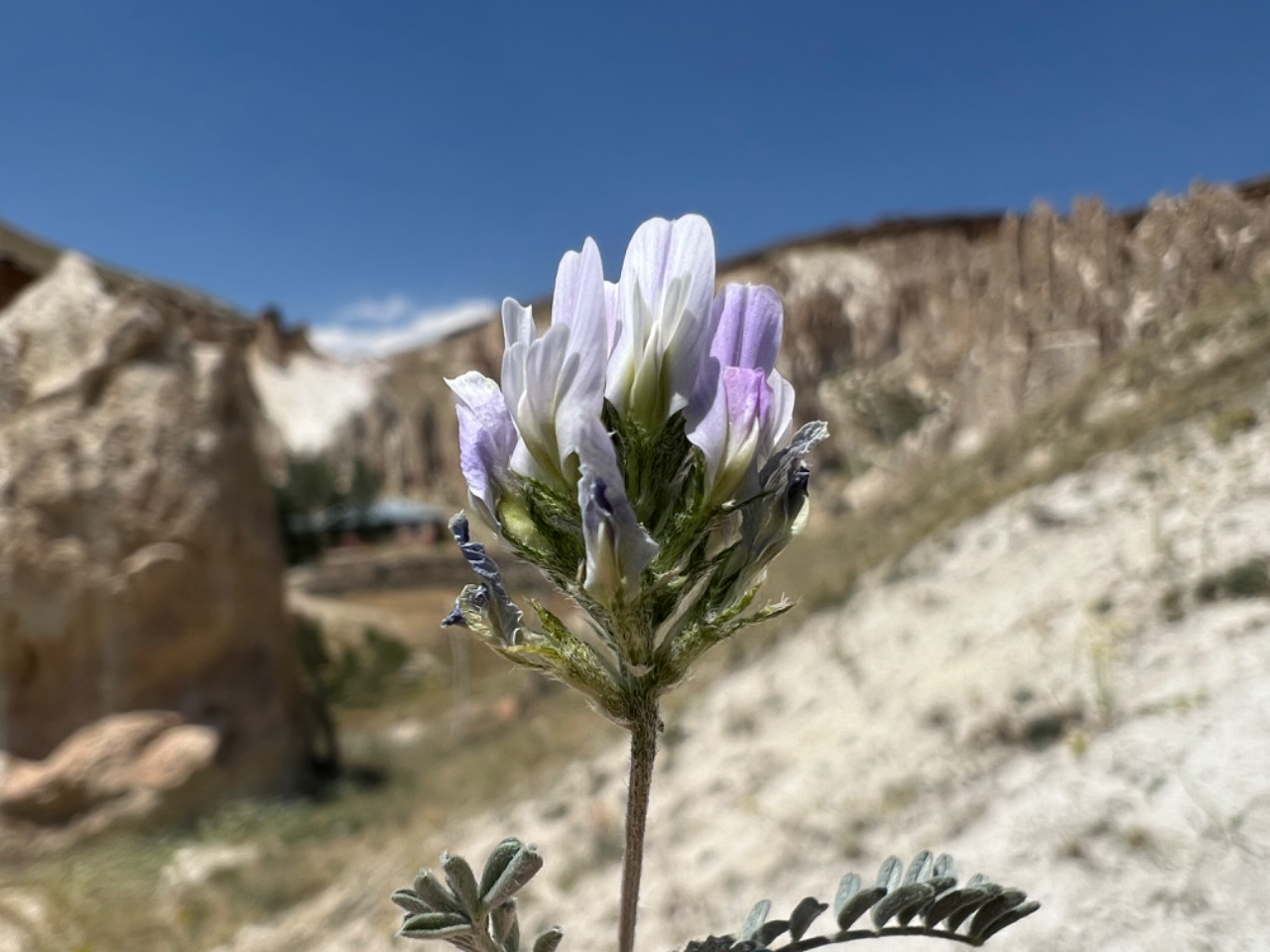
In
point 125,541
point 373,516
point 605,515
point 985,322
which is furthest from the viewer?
point 373,516

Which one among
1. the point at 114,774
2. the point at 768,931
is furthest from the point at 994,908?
the point at 114,774

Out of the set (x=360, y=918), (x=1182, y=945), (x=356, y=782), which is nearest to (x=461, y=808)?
(x=360, y=918)

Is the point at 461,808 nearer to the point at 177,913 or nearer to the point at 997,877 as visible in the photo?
the point at 177,913

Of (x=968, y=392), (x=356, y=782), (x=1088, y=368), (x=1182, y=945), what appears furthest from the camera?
(x=968, y=392)

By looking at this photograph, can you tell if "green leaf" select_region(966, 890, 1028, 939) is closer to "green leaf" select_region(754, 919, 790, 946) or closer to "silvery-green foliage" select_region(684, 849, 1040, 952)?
"silvery-green foliage" select_region(684, 849, 1040, 952)

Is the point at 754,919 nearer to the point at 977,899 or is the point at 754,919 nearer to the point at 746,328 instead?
the point at 977,899

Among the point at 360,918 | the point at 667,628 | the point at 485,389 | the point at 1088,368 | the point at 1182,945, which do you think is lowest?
the point at 1182,945

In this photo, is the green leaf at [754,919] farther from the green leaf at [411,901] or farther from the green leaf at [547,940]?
the green leaf at [411,901]
